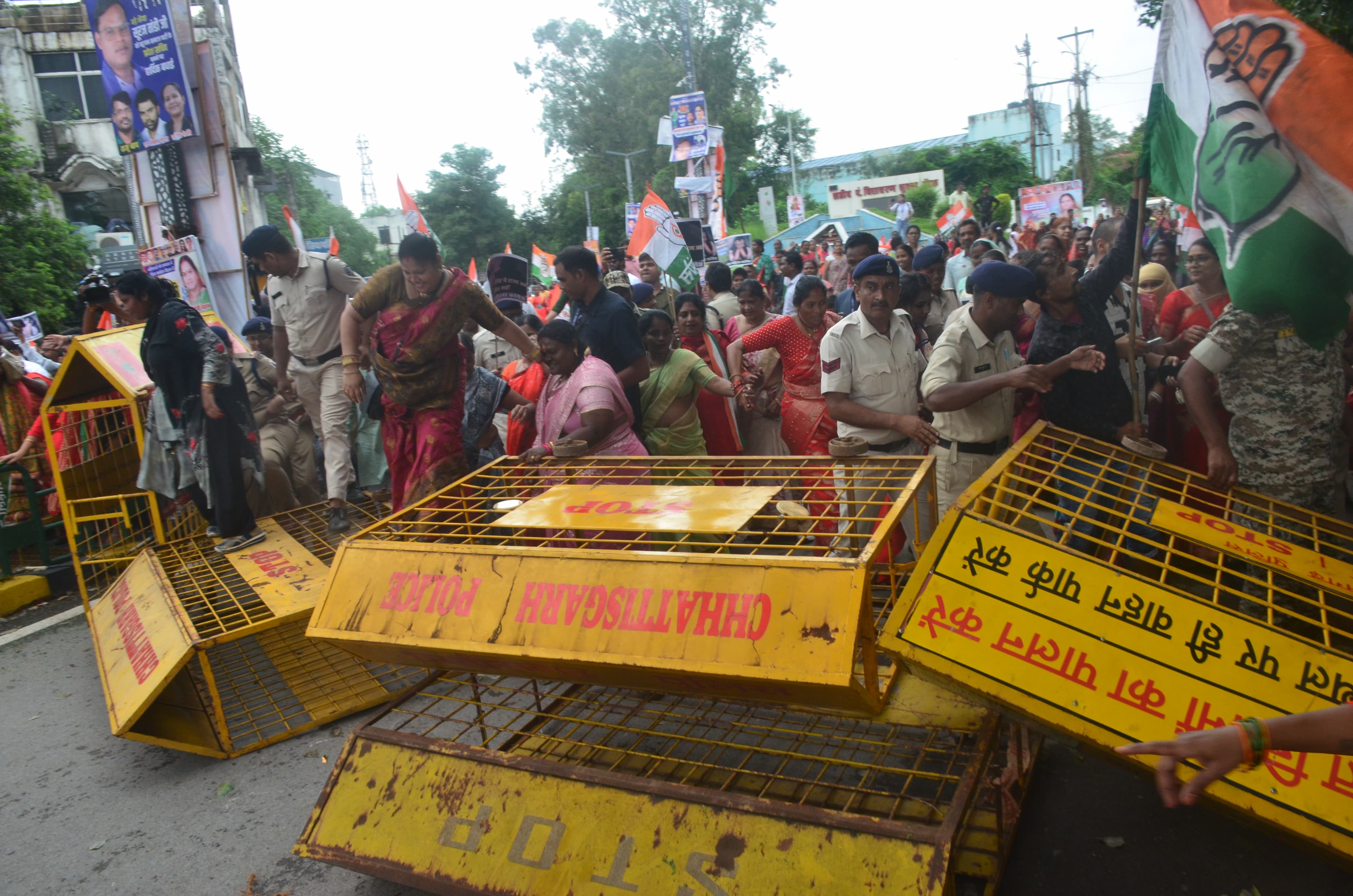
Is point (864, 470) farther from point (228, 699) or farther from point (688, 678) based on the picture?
point (228, 699)

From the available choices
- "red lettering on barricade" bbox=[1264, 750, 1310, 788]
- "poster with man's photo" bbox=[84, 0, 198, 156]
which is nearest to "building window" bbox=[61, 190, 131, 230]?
"poster with man's photo" bbox=[84, 0, 198, 156]

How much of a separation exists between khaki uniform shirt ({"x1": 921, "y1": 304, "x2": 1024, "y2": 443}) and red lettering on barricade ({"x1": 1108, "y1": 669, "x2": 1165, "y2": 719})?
1783 mm

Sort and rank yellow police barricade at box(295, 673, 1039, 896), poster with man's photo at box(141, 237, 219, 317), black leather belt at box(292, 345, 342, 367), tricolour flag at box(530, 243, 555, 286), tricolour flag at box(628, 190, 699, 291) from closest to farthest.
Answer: yellow police barricade at box(295, 673, 1039, 896) < black leather belt at box(292, 345, 342, 367) < tricolour flag at box(628, 190, 699, 291) < poster with man's photo at box(141, 237, 219, 317) < tricolour flag at box(530, 243, 555, 286)

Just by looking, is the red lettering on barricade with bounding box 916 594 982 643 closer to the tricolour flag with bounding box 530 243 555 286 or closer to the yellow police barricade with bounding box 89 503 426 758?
the yellow police barricade with bounding box 89 503 426 758

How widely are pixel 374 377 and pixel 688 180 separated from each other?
1175cm

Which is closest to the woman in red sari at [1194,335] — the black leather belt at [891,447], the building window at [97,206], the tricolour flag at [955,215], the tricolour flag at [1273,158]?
the black leather belt at [891,447]

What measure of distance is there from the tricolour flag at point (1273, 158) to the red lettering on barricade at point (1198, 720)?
4.37 ft

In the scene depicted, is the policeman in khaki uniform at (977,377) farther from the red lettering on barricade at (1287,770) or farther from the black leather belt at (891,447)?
the red lettering on barricade at (1287,770)

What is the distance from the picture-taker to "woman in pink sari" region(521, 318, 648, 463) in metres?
3.76

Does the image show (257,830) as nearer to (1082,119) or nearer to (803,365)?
(803,365)

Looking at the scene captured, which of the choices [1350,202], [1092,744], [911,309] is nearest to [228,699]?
[1092,744]

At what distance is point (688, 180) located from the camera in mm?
16047

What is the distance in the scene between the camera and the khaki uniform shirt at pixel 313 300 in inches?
216

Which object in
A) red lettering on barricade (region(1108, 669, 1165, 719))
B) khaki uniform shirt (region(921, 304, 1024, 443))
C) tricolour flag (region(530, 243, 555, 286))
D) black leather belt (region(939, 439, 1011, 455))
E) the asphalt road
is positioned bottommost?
the asphalt road
